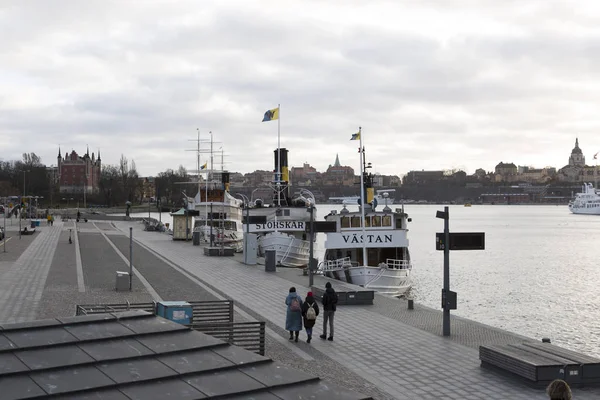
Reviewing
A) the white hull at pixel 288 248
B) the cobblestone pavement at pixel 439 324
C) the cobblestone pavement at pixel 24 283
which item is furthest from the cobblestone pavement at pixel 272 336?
the white hull at pixel 288 248

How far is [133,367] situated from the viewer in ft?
26.2

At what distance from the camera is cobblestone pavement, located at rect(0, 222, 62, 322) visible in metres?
20.3

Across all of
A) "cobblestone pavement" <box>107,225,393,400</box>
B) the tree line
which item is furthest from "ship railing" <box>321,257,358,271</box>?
the tree line

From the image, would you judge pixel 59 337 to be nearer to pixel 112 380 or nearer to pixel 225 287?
pixel 112 380

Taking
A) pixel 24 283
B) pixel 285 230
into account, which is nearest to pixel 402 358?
pixel 24 283

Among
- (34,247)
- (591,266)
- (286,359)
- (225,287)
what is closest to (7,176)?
(34,247)

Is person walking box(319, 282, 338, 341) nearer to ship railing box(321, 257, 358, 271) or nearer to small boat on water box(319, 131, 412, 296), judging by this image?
small boat on water box(319, 131, 412, 296)

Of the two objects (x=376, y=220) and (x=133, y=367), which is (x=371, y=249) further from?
(x=133, y=367)

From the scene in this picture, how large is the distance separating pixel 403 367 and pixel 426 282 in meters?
31.4

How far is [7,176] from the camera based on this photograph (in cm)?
16125

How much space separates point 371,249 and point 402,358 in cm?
2094

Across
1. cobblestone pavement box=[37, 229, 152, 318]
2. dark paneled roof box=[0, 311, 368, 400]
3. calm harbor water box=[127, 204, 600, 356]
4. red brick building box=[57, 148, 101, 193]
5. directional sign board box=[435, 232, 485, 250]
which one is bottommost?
calm harbor water box=[127, 204, 600, 356]

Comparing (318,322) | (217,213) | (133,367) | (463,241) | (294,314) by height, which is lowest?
(318,322)

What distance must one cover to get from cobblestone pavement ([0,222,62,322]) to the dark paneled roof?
1086 centimetres
